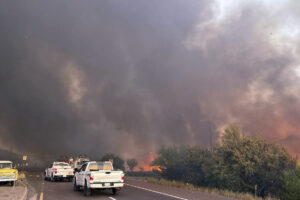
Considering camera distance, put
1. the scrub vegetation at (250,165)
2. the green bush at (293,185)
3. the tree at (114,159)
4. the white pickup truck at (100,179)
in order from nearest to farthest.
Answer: the white pickup truck at (100,179) < the green bush at (293,185) < the scrub vegetation at (250,165) < the tree at (114,159)

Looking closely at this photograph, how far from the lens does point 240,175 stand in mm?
48438

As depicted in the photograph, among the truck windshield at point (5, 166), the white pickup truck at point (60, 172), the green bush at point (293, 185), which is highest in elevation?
the truck windshield at point (5, 166)

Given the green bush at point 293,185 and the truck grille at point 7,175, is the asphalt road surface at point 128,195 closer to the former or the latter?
the truck grille at point 7,175

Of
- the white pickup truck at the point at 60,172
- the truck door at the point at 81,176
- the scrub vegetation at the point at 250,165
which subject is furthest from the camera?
the scrub vegetation at the point at 250,165

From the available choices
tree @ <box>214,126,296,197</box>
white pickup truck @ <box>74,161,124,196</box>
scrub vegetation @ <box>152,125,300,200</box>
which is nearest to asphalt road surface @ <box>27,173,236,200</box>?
white pickup truck @ <box>74,161,124,196</box>

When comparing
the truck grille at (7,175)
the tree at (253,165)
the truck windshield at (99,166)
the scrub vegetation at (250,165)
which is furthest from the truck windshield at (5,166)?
the tree at (253,165)

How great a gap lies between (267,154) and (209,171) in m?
14.0

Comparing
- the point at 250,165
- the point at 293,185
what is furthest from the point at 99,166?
the point at 250,165

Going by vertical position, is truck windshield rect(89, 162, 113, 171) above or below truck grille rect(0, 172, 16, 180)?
above

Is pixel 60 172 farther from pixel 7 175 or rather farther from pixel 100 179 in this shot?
pixel 100 179

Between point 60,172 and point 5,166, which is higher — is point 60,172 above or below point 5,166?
below

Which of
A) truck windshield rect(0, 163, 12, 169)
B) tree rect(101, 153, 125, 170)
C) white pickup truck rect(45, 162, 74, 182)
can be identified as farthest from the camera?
tree rect(101, 153, 125, 170)

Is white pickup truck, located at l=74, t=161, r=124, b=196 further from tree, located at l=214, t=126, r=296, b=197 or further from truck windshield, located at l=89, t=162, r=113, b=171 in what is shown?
tree, located at l=214, t=126, r=296, b=197

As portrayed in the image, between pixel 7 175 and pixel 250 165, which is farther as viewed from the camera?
pixel 250 165
